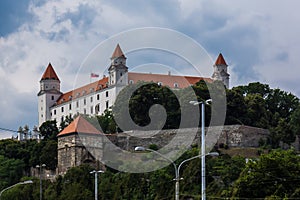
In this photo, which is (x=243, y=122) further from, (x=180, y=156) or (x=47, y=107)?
(x=47, y=107)

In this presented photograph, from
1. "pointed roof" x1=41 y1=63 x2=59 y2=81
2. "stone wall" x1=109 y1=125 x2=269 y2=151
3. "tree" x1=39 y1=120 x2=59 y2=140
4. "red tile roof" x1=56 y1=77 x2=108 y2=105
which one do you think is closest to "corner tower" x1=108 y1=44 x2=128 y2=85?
"red tile roof" x1=56 y1=77 x2=108 y2=105

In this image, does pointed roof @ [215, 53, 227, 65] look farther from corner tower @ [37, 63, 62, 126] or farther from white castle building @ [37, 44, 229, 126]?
corner tower @ [37, 63, 62, 126]

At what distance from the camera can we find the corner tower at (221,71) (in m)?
118

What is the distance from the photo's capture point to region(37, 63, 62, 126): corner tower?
132 meters

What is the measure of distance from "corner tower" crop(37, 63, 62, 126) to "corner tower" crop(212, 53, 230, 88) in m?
30.3

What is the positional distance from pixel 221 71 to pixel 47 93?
32.2m

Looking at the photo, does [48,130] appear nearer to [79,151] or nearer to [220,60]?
[79,151]

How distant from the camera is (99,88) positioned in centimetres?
11800

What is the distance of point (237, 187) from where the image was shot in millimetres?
50500

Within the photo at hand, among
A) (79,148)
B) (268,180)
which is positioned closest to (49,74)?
(79,148)

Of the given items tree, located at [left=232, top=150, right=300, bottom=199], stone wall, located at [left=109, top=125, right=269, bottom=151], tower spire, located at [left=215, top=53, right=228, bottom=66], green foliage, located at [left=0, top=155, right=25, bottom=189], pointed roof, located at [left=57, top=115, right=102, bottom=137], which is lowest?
green foliage, located at [left=0, top=155, right=25, bottom=189]

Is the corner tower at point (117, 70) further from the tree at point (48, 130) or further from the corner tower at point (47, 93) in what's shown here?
the corner tower at point (47, 93)

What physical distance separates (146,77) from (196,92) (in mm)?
31692

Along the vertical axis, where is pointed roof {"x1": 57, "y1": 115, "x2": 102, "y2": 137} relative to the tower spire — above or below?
below
